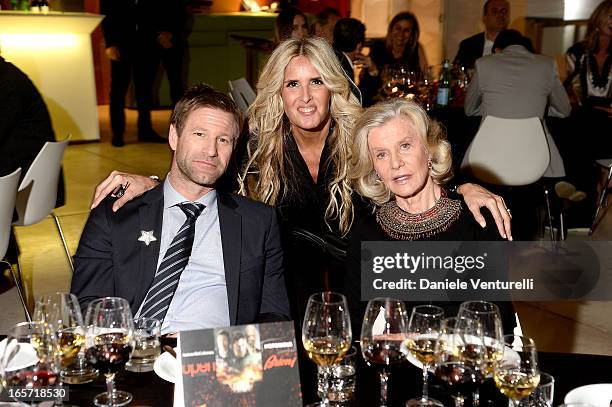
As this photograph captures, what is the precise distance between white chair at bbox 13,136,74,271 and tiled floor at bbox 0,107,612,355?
557mm

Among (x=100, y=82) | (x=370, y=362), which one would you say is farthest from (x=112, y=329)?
(x=100, y=82)

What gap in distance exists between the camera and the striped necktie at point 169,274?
2240 mm

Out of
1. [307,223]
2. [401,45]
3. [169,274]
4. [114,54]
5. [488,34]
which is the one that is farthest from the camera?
[114,54]

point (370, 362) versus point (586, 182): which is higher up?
point (370, 362)

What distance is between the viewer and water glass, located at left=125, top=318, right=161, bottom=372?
173 centimetres

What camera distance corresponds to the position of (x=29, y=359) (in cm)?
150

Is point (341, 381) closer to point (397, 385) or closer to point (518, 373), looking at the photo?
point (397, 385)

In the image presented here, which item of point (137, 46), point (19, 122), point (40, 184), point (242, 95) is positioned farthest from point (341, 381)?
point (137, 46)

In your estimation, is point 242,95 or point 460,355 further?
point 242,95

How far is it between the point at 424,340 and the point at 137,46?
7.84 m

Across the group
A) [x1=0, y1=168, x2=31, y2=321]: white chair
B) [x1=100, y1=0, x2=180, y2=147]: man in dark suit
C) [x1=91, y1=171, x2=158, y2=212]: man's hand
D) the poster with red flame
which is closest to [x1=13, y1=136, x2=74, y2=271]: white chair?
[x1=0, y1=168, x2=31, y2=321]: white chair

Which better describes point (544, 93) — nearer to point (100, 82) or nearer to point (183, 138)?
point (183, 138)

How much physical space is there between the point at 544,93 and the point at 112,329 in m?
3.94

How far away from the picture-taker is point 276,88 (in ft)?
10.1
